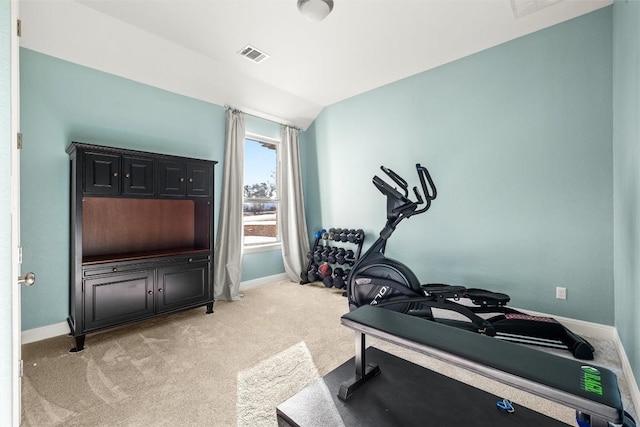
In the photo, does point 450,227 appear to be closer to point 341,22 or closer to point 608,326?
point 608,326

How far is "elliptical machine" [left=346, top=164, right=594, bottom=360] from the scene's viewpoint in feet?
8.48

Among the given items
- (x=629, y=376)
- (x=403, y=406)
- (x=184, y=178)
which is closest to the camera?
(x=403, y=406)

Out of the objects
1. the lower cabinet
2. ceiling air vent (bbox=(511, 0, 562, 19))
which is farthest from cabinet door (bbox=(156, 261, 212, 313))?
ceiling air vent (bbox=(511, 0, 562, 19))

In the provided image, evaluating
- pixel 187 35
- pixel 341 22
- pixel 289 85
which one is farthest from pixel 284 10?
pixel 289 85

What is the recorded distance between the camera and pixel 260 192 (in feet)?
15.9

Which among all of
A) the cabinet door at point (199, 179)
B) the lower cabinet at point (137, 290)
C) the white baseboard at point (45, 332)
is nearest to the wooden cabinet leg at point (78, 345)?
the lower cabinet at point (137, 290)

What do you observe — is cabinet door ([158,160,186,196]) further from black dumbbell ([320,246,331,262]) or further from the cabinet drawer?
black dumbbell ([320,246,331,262])

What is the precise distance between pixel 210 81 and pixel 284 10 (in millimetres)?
1521

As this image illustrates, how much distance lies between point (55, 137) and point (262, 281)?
3.15 metres

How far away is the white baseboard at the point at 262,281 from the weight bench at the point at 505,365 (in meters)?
3.34

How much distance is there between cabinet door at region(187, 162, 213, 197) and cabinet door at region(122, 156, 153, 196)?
414mm

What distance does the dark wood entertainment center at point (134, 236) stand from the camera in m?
2.63

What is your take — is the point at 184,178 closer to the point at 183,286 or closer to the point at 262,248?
the point at 183,286

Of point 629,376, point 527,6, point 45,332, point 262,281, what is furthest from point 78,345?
point 527,6
